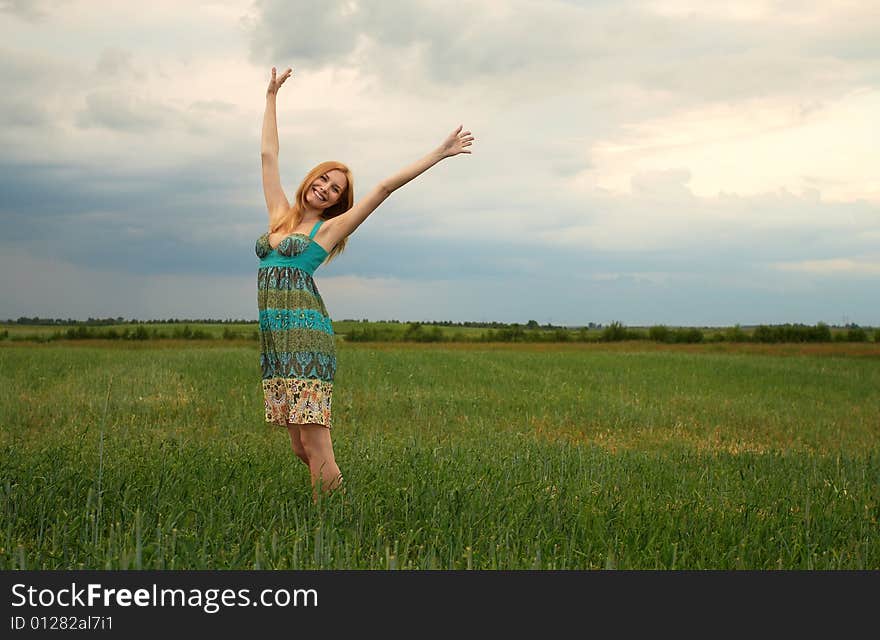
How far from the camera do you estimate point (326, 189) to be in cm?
520

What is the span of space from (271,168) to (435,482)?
267cm

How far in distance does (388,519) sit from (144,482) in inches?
81.4

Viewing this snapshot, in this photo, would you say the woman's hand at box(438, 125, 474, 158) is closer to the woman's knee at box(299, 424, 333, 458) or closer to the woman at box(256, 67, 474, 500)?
the woman at box(256, 67, 474, 500)

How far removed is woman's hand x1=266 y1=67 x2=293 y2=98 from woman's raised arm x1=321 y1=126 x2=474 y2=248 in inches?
51.5

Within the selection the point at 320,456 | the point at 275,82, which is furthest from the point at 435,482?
the point at 275,82

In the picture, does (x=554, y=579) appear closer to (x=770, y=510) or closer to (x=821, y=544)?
(x=821, y=544)

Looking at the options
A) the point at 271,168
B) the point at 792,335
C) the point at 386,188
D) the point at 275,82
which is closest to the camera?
the point at 386,188

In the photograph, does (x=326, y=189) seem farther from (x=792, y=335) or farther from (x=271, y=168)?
(x=792, y=335)

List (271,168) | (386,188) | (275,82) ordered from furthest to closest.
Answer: (275,82) → (271,168) → (386,188)

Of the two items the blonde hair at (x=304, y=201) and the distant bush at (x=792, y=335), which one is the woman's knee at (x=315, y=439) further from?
the distant bush at (x=792, y=335)

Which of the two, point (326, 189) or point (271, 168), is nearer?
point (326, 189)

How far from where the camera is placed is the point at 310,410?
4.95m

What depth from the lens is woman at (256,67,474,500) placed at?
4965mm

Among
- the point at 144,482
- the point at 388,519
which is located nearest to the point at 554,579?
the point at 388,519
